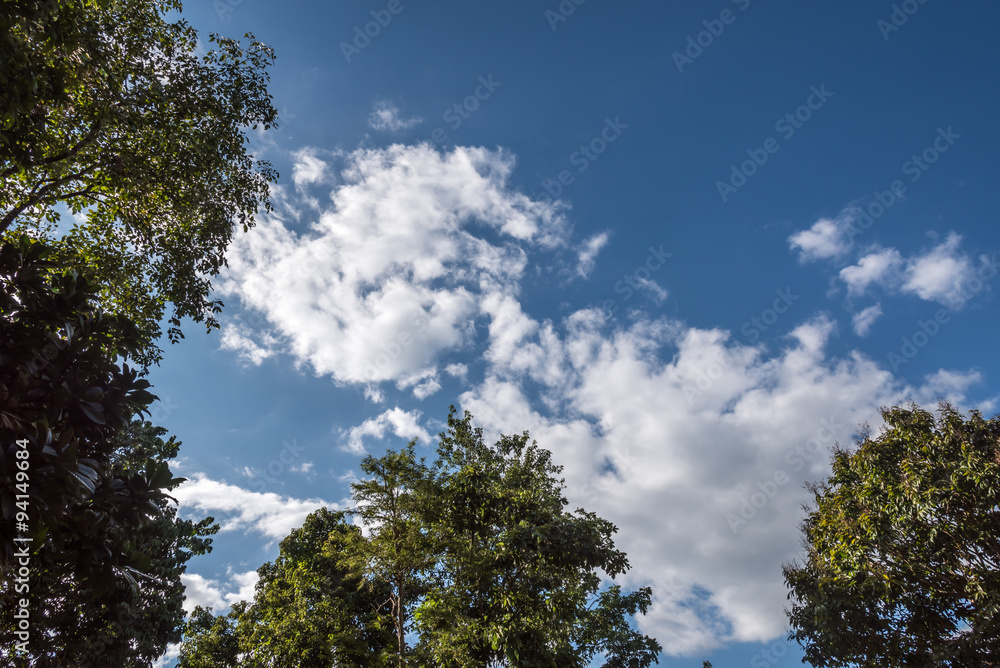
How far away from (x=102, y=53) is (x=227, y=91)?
217 cm

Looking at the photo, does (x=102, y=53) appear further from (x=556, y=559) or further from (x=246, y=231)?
(x=556, y=559)

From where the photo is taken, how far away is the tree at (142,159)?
305 inches

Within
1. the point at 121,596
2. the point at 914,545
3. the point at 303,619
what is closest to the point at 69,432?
the point at 121,596

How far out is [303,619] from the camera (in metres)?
18.1

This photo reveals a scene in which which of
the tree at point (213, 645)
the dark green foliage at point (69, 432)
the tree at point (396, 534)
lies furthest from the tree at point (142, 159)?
the tree at point (213, 645)

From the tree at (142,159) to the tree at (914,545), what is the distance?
19.8 m

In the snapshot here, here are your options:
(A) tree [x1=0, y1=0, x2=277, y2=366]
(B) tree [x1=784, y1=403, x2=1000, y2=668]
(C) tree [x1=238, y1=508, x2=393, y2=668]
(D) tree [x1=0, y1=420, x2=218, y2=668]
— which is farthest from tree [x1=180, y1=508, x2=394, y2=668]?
(B) tree [x1=784, y1=403, x2=1000, y2=668]

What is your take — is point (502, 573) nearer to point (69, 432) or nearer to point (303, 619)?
point (303, 619)

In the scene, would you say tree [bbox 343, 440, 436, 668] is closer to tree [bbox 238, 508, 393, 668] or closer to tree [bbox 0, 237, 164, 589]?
tree [bbox 238, 508, 393, 668]

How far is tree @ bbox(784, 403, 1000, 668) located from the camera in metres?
13.2

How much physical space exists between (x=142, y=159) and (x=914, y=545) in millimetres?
22458

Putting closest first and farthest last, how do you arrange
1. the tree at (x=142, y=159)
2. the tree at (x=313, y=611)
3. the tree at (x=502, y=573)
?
the tree at (x=142, y=159), the tree at (x=502, y=573), the tree at (x=313, y=611)

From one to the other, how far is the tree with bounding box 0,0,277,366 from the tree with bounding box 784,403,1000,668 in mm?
19771

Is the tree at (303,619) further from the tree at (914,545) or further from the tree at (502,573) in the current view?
the tree at (914,545)
